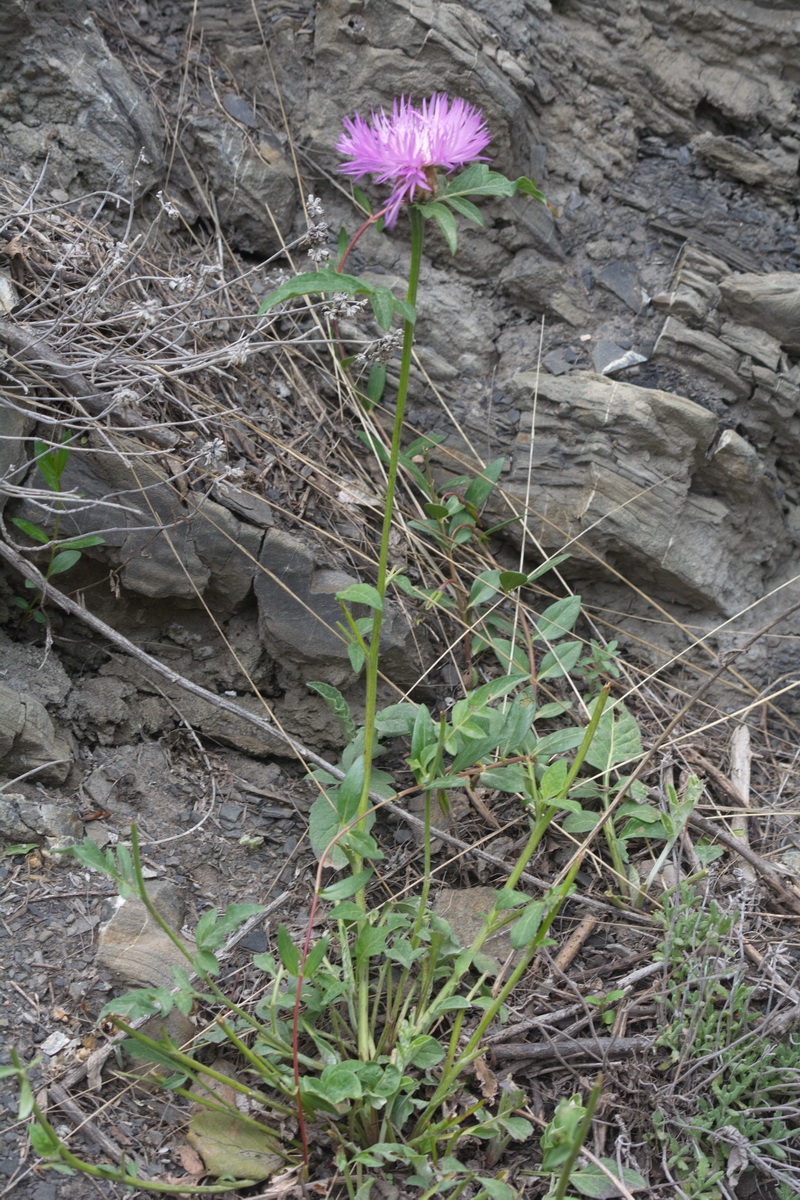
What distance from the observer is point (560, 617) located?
2383mm

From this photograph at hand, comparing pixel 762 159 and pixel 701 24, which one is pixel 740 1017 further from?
pixel 701 24

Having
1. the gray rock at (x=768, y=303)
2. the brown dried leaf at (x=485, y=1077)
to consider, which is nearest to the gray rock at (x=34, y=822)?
the brown dried leaf at (x=485, y=1077)

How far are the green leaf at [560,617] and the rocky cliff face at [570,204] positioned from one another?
51 centimetres

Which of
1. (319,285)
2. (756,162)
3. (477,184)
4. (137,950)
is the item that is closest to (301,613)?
(137,950)

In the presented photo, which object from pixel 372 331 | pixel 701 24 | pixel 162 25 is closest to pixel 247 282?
pixel 372 331

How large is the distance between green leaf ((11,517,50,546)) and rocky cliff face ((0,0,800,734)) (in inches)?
47.7

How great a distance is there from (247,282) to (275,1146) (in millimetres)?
2586

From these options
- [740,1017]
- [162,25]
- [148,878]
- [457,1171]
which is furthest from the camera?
[162,25]

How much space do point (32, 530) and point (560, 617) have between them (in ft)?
4.67

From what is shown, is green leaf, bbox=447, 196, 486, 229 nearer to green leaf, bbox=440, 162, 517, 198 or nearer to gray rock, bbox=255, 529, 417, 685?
green leaf, bbox=440, 162, 517, 198

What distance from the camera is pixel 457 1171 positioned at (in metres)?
1.60

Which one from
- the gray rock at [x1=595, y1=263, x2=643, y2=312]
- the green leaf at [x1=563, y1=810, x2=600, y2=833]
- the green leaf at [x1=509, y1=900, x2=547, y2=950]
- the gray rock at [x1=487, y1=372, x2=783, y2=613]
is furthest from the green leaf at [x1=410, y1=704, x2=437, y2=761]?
the gray rock at [x1=595, y1=263, x2=643, y2=312]

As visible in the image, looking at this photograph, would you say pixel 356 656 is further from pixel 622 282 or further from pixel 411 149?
pixel 622 282

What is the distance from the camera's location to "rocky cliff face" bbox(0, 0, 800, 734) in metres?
2.88
